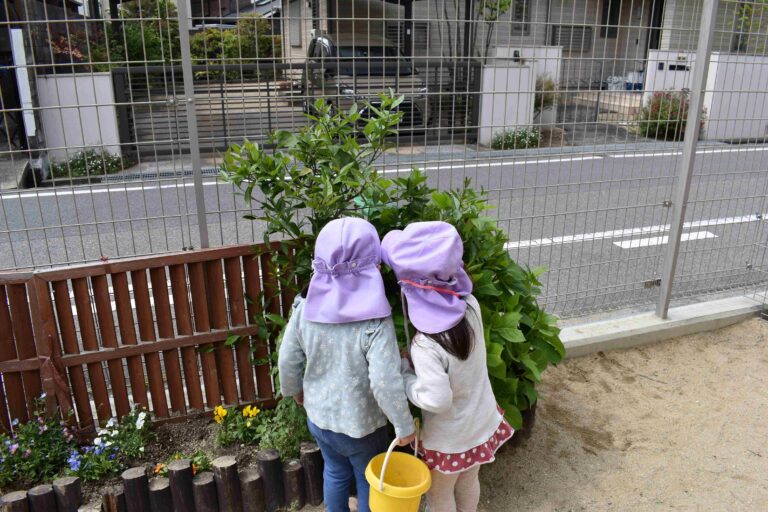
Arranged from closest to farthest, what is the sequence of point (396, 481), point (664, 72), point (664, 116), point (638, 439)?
1. point (396, 481)
2. point (638, 439)
3. point (664, 72)
4. point (664, 116)

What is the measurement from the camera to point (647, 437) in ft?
11.1

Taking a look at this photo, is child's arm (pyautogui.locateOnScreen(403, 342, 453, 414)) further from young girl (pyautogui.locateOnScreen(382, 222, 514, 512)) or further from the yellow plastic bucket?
the yellow plastic bucket

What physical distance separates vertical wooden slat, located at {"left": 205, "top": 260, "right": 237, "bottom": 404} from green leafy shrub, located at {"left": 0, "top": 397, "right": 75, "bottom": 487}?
28.3 inches

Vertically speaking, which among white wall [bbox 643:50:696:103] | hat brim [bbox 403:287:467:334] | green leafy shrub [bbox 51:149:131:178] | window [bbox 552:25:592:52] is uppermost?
window [bbox 552:25:592:52]

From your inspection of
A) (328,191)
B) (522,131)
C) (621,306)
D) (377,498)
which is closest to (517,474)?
(377,498)

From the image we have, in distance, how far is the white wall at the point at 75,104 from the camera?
9.07 feet

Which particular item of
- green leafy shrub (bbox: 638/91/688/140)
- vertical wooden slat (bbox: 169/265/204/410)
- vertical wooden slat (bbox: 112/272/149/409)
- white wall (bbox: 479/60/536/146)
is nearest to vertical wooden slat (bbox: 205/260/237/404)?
vertical wooden slat (bbox: 169/265/204/410)

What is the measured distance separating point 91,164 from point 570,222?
6.10 metres

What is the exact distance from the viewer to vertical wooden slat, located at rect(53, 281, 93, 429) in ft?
9.23

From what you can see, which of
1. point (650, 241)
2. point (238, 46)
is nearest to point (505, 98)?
point (238, 46)

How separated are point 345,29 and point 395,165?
77 centimetres

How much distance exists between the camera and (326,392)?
2.29 meters

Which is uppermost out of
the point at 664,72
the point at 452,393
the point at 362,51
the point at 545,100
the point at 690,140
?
the point at 362,51

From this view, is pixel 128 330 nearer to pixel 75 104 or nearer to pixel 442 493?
pixel 75 104
